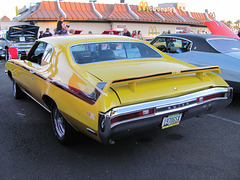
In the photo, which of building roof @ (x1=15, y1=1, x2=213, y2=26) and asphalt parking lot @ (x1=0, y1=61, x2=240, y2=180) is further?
Result: building roof @ (x1=15, y1=1, x2=213, y2=26)

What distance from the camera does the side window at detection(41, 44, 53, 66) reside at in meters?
3.78

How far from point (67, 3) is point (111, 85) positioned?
85.9 ft

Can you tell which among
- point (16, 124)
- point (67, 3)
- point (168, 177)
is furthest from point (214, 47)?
point (67, 3)

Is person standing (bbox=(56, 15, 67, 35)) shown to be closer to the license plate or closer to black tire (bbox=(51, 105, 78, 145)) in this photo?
black tire (bbox=(51, 105, 78, 145))

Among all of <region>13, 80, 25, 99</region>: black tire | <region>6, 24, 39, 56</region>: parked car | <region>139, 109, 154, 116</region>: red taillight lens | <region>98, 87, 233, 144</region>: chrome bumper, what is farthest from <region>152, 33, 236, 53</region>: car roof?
<region>6, 24, 39, 56</region>: parked car

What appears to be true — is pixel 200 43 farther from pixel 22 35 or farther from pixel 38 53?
pixel 22 35

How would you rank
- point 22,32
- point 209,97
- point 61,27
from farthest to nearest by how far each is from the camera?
point 22,32 < point 61,27 < point 209,97

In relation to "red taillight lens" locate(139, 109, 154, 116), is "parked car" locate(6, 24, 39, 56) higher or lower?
higher

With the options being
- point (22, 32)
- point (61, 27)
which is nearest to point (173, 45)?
point (61, 27)

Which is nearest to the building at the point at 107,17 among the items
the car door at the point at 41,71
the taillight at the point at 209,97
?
the car door at the point at 41,71

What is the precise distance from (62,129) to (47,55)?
122 centimetres

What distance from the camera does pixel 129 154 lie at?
10.6 ft

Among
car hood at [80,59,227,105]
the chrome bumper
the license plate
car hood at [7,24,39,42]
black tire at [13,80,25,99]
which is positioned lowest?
black tire at [13,80,25,99]

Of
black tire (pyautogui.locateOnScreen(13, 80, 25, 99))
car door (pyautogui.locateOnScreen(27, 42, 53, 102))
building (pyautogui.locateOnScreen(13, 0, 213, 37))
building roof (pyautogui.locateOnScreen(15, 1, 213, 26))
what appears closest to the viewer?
car door (pyautogui.locateOnScreen(27, 42, 53, 102))
